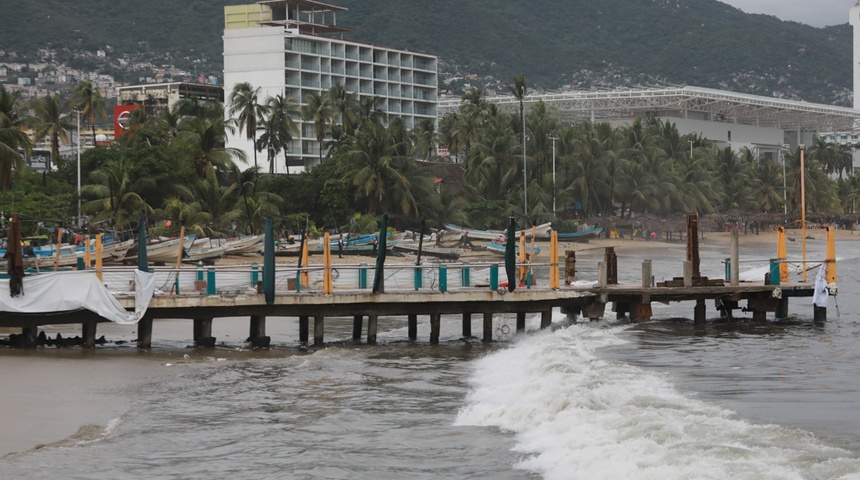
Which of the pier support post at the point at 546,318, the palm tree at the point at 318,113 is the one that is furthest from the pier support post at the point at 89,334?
the palm tree at the point at 318,113

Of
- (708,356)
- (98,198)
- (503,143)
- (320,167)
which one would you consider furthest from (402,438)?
(503,143)

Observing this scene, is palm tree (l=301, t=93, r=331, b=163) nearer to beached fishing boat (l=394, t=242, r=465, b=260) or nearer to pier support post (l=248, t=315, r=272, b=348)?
beached fishing boat (l=394, t=242, r=465, b=260)

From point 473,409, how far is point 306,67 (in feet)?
336

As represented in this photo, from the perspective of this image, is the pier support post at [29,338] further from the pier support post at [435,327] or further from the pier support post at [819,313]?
the pier support post at [819,313]

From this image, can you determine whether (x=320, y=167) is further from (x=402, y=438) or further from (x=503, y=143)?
(x=402, y=438)

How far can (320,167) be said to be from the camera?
84.1 metres

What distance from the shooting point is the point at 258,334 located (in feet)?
85.9

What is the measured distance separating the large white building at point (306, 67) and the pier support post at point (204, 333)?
82.3 m

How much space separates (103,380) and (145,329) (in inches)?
205

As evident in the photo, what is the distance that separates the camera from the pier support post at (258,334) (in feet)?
85.3

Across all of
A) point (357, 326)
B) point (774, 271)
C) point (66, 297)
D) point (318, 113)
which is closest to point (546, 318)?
point (357, 326)

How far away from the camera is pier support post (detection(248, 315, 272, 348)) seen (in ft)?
85.3

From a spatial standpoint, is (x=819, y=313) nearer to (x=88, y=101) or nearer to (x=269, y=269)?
(x=269, y=269)

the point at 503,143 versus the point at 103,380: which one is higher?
the point at 503,143
